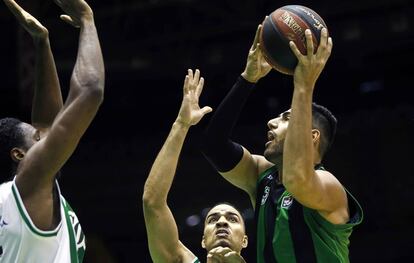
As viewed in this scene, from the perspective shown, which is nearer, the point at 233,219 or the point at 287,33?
the point at 287,33

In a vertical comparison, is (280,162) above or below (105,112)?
above

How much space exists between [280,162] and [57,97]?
1292 millimetres

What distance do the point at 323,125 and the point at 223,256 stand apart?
1.10 metres

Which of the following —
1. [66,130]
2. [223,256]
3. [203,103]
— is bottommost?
[203,103]

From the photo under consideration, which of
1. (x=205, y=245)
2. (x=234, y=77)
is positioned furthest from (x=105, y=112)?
(x=205, y=245)

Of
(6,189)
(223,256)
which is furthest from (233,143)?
(6,189)

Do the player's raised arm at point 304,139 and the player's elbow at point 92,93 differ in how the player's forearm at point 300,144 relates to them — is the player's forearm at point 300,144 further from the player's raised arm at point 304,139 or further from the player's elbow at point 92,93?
the player's elbow at point 92,93

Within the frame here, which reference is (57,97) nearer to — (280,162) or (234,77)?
(280,162)

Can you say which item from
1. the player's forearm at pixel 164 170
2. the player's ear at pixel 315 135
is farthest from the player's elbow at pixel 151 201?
the player's ear at pixel 315 135

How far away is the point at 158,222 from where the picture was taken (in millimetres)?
5742

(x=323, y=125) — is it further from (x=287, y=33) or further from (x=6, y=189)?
(x=6, y=189)

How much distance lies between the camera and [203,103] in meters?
13.3

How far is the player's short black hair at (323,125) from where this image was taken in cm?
529

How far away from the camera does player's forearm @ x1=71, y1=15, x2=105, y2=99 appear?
13.8 ft
